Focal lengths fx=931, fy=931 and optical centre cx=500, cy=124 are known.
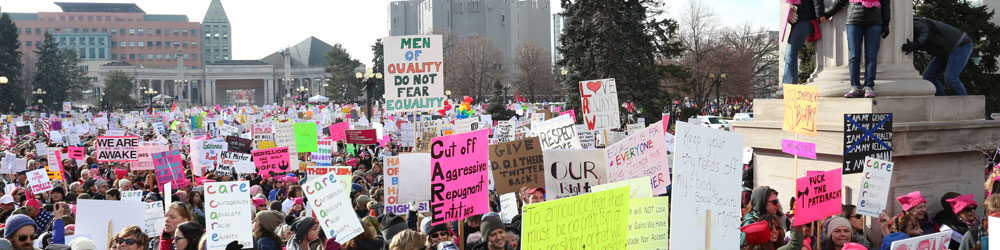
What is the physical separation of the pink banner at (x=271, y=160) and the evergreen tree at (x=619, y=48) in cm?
2344

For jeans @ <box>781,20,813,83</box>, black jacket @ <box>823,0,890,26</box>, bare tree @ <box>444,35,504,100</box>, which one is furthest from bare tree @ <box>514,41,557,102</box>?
black jacket @ <box>823,0,890,26</box>

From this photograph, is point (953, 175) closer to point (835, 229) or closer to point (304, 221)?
point (835, 229)

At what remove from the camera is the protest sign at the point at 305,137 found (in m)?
17.3

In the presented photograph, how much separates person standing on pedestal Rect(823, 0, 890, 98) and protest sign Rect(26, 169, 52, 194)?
405 inches

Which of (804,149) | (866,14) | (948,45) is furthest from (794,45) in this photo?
(948,45)

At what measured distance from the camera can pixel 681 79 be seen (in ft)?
149

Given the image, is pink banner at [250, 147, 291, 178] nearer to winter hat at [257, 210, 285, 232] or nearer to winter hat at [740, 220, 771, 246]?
winter hat at [257, 210, 285, 232]

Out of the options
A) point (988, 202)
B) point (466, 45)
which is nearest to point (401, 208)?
point (988, 202)

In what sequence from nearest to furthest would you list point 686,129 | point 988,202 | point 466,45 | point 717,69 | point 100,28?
point 686,129, point 988,202, point 717,69, point 466,45, point 100,28

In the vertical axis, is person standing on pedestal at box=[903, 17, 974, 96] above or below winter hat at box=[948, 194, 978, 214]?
above

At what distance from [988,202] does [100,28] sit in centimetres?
18137

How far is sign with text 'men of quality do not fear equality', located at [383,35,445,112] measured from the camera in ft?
38.0

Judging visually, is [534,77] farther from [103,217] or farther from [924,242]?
[924,242]

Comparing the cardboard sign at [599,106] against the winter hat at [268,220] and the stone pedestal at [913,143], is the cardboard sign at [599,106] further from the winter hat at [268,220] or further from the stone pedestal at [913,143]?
the winter hat at [268,220]
